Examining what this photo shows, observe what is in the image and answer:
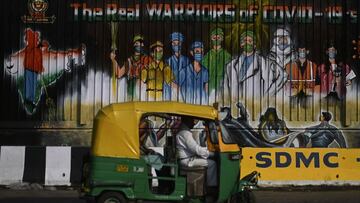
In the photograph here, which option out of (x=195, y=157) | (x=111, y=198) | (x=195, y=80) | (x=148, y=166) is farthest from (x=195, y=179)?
(x=195, y=80)

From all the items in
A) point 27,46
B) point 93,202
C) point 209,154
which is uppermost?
point 27,46

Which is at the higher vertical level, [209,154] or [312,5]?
[312,5]

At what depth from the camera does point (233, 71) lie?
598 inches

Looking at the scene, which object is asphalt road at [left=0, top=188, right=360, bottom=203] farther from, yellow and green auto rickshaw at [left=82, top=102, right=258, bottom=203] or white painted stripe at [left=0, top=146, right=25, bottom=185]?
yellow and green auto rickshaw at [left=82, top=102, right=258, bottom=203]

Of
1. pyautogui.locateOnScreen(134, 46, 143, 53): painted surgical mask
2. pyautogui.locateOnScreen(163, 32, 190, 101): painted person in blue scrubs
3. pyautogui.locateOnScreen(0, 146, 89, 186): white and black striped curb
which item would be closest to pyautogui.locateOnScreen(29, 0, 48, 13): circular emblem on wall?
pyautogui.locateOnScreen(134, 46, 143, 53): painted surgical mask

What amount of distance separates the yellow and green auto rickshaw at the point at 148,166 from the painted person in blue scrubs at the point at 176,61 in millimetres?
5355

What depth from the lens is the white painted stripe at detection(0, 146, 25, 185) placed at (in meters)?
13.9

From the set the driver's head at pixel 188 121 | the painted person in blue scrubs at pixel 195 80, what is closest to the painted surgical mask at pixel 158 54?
the painted person in blue scrubs at pixel 195 80

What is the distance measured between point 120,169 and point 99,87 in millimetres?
5996

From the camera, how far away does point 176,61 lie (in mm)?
15219

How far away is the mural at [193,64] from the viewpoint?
15.1 meters

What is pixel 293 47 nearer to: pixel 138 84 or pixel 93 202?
pixel 138 84

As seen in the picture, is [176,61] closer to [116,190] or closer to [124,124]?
[124,124]

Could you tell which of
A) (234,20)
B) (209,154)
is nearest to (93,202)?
(209,154)
